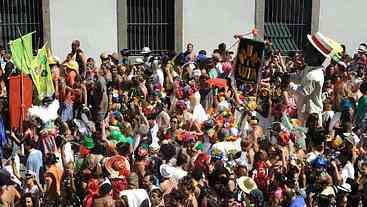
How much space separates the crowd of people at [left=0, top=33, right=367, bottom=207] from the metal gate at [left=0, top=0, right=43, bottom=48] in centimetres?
284

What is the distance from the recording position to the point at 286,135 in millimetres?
10805

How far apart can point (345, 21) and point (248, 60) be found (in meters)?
8.38

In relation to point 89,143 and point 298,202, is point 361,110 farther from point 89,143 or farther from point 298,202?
point 89,143

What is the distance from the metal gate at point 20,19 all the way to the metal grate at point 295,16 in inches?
247

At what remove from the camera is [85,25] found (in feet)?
58.3

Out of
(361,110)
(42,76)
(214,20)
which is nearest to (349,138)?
(361,110)

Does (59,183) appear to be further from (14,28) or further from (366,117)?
(14,28)

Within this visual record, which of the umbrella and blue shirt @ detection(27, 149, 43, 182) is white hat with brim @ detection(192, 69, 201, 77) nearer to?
the umbrella

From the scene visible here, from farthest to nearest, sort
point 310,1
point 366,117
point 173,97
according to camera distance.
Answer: point 310,1, point 173,97, point 366,117

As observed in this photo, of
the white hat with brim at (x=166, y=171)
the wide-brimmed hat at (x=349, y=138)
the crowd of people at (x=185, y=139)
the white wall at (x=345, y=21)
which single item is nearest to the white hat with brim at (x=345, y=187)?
the crowd of people at (x=185, y=139)

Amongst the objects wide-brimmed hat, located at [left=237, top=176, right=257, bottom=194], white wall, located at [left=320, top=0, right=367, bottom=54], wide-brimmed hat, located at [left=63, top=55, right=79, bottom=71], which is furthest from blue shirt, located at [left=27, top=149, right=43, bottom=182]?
white wall, located at [left=320, top=0, right=367, bottom=54]

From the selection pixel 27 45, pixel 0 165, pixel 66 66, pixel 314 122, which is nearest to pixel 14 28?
pixel 66 66

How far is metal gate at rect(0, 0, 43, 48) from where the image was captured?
17.4 m

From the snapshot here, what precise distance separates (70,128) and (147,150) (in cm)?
214
